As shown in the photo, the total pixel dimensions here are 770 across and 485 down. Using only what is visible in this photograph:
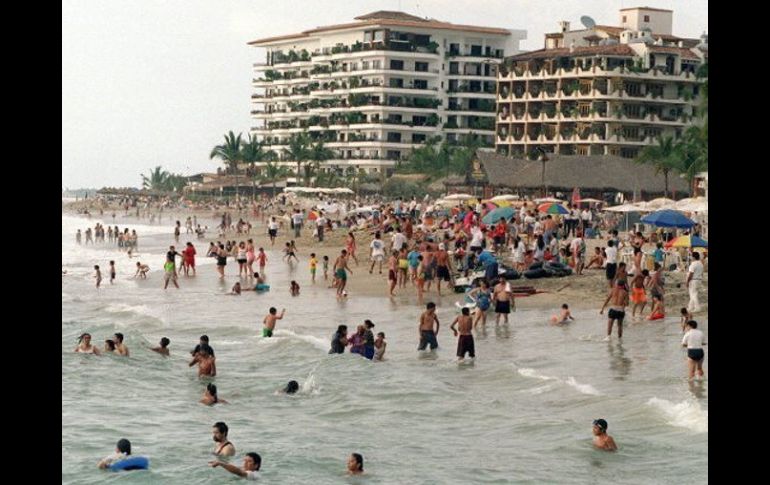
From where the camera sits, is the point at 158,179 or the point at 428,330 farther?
the point at 158,179

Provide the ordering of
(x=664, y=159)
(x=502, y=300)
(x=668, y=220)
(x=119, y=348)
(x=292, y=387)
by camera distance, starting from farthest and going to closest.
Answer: (x=664, y=159)
(x=668, y=220)
(x=502, y=300)
(x=119, y=348)
(x=292, y=387)

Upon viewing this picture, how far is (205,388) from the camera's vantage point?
66.9 ft

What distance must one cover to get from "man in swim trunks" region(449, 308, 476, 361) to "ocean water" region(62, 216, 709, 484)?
0.30 meters

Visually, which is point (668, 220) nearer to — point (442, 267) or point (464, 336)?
point (442, 267)

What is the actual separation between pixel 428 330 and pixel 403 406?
4.28 metres

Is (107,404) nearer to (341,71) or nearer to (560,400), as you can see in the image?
(560,400)

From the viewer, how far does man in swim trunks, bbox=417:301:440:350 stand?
22109 mm

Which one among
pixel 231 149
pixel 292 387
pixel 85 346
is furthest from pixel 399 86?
pixel 292 387

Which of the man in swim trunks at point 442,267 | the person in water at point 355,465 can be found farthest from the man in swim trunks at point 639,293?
the person in water at point 355,465

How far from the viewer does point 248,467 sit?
14.3 m

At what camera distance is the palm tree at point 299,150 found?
111875 millimetres
